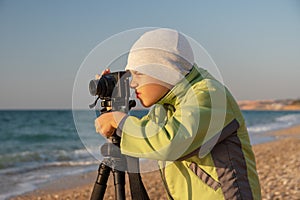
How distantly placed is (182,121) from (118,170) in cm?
51

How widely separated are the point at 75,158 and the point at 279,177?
4.94 metres

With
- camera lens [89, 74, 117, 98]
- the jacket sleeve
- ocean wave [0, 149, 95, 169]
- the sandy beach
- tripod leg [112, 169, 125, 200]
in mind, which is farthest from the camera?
ocean wave [0, 149, 95, 169]

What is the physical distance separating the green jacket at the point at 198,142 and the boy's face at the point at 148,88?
26mm

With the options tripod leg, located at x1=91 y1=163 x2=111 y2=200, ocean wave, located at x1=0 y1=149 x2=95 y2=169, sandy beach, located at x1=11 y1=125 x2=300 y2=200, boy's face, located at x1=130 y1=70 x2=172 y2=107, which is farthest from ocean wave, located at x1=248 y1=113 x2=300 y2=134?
boy's face, located at x1=130 y1=70 x2=172 y2=107

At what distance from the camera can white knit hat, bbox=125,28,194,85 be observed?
1545 millimetres

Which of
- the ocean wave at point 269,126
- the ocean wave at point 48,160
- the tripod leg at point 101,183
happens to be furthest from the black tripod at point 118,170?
the ocean wave at point 269,126

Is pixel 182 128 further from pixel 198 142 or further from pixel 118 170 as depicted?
pixel 118 170

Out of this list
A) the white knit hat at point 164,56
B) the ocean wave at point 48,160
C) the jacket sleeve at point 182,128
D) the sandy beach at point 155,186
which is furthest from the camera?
the ocean wave at point 48,160

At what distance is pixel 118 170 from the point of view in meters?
1.83

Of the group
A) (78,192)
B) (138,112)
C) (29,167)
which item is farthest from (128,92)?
(29,167)

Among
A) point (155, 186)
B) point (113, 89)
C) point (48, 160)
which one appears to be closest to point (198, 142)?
point (113, 89)

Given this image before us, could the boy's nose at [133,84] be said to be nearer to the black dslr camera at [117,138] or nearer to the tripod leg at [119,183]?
the black dslr camera at [117,138]

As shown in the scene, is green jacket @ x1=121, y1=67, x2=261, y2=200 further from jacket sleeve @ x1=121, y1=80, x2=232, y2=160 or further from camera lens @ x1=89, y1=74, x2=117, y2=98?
camera lens @ x1=89, y1=74, x2=117, y2=98

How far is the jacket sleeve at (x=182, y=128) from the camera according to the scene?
1419mm
